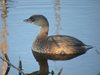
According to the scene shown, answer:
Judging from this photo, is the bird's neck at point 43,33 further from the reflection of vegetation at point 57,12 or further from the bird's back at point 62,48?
the bird's back at point 62,48

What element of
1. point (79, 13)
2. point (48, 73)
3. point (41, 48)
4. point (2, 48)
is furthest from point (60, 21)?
point (48, 73)

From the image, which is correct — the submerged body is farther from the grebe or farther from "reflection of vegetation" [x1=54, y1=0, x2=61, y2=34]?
"reflection of vegetation" [x1=54, y1=0, x2=61, y2=34]

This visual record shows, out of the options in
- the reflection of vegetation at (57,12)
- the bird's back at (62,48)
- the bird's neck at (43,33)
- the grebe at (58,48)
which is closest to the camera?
the grebe at (58,48)

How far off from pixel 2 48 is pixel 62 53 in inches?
58.6

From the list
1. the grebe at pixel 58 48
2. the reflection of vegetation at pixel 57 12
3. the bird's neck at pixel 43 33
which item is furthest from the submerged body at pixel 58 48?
the reflection of vegetation at pixel 57 12

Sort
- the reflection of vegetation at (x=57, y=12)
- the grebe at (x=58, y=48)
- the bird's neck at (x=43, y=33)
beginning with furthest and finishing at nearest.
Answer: the reflection of vegetation at (x=57, y=12)
the bird's neck at (x=43, y=33)
the grebe at (x=58, y=48)

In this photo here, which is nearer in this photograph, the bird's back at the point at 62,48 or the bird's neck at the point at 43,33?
the bird's back at the point at 62,48

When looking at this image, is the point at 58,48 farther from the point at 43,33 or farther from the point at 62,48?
the point at 43,33

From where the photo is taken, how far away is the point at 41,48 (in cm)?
1212

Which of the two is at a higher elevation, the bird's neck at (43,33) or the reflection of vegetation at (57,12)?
the bird's neck at (43,33)

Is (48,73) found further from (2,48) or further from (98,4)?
(98,4)

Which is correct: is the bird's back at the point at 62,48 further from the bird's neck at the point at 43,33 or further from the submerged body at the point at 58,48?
the bird's neck at the point at 43,33

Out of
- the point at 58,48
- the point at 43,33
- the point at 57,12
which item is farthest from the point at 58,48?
the point at 57,12

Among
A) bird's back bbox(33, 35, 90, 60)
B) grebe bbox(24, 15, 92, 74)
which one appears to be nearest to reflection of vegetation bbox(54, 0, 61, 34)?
grebe bbox(24, 15, 92, 74)
